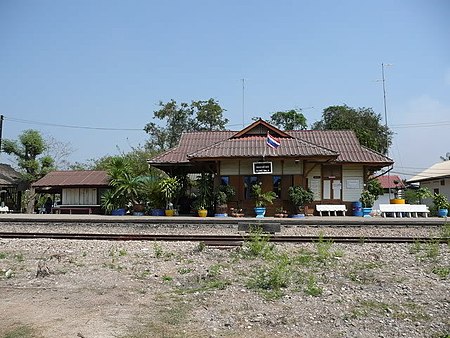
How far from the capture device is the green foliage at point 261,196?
23312 millimetres

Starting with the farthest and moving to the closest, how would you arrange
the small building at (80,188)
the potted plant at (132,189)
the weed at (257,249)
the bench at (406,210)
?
the small building at (80,188) < the potted plant at (132,189) < the bench at (406,210) < the weed at (257,249)

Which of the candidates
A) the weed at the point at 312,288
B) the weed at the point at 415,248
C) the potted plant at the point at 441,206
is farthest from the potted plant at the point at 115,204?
the weed at the point at 312,288

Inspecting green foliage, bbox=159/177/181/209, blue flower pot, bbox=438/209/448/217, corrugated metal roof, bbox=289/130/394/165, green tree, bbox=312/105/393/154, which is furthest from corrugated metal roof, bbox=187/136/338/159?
green tree, bbox=312/105/393/154

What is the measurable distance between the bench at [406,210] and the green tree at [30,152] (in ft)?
97.9

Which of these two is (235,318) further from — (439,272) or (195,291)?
(439,272)

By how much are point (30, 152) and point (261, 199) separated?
27.5 m

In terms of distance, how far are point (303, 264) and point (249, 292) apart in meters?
2.46

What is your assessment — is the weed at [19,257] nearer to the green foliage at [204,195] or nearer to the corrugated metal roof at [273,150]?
the green foliage at [204,195]

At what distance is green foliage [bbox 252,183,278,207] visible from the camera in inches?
918

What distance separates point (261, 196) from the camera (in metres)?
23.5

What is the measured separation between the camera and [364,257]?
430 inches

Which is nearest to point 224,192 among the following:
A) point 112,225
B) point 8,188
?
point 112,225

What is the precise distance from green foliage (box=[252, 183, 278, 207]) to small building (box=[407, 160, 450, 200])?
1846 centimetres

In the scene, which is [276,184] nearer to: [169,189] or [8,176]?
[169,189]
